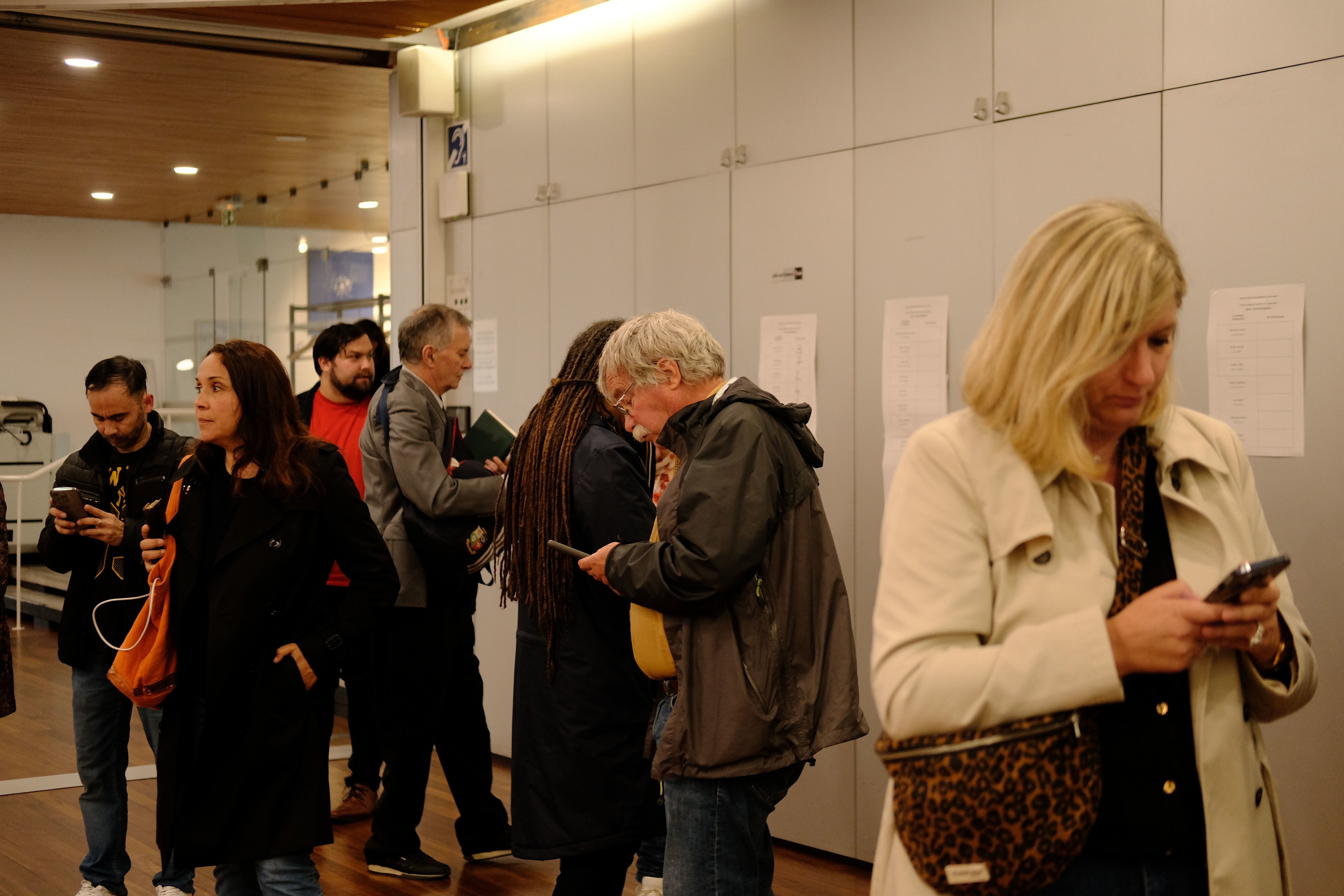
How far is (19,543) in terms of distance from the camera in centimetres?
970

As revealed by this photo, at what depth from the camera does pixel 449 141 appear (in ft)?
19.4

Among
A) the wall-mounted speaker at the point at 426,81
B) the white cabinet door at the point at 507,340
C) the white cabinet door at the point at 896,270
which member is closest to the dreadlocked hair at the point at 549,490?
the white cabinet door at the point at 896,270

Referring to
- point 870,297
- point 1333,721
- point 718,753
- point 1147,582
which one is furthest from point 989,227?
point 1147,582

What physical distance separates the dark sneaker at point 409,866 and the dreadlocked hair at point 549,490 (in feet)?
4.90

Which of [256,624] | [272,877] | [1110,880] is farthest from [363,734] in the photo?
[1110,880]

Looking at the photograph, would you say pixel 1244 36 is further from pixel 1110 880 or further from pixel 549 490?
pixel 1110 880

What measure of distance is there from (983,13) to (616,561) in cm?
224

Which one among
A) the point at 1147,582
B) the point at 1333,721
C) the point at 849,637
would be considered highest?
the point at 1147,582

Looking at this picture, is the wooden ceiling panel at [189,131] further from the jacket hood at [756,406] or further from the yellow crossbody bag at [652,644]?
the yellow crossbody bag at [652,644]

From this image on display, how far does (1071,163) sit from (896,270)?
658 mm

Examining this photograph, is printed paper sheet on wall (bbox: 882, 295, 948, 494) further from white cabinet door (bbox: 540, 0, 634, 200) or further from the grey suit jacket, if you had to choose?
white cabinet door (bbox: 540, 0, 634, 200)

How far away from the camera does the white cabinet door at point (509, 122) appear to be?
543 cm

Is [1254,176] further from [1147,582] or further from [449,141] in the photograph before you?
[449,141]

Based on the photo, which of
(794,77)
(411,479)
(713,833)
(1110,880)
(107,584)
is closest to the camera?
(1110,880)
